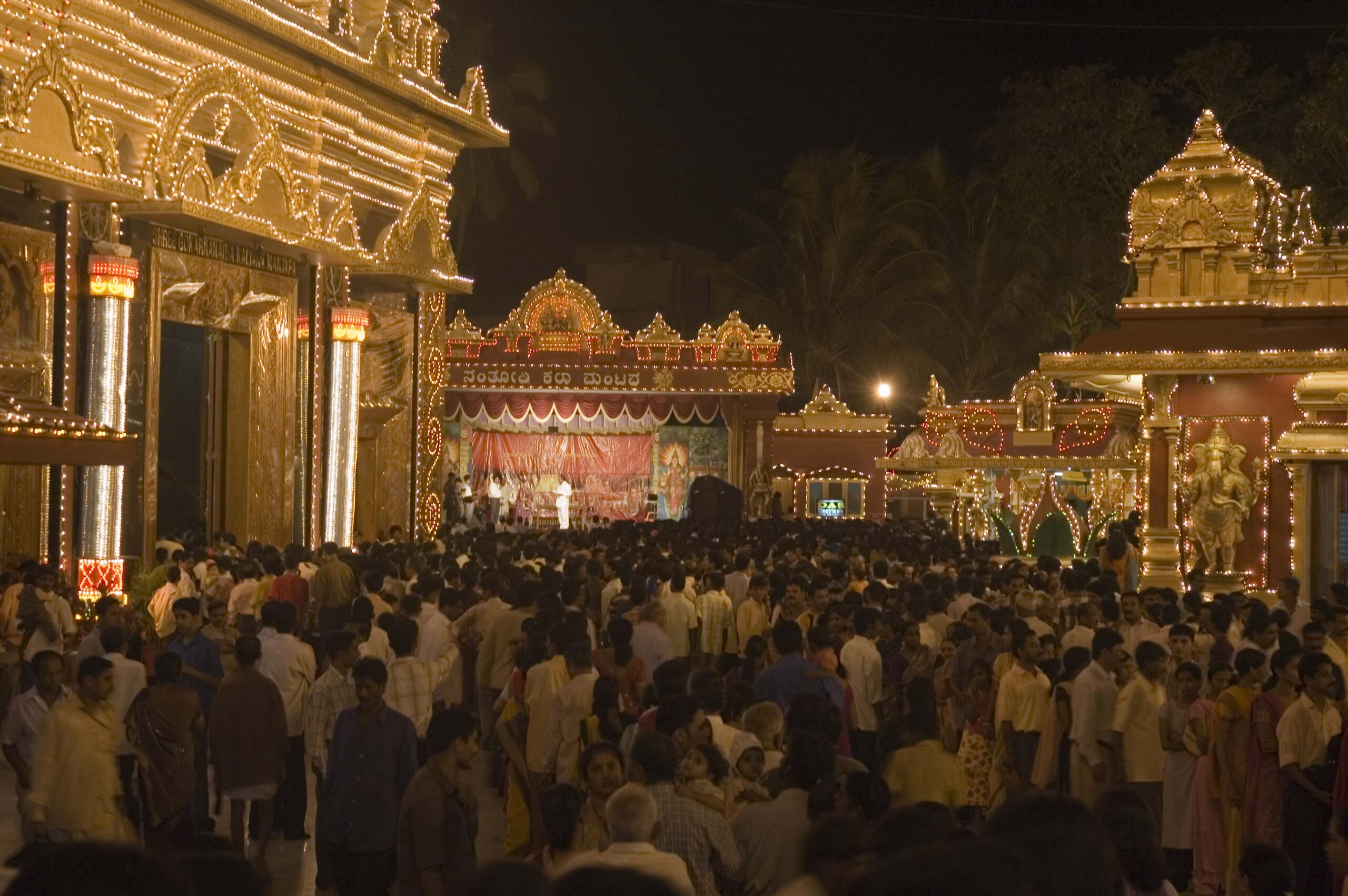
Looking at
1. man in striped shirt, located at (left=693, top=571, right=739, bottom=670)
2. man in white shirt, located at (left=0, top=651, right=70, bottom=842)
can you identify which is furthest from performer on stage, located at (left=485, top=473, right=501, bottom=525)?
man in white shirt, located at (left=0, top=651, right=70, bottom=842)

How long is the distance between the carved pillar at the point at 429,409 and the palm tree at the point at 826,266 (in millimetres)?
22442

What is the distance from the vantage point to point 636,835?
5719mm

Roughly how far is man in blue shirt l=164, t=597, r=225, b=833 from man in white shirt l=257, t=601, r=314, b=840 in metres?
0.28

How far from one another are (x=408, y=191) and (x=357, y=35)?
8.58 ft

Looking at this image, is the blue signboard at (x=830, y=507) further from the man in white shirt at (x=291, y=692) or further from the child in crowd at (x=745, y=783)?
the child in crowd at (x=745, y=783)

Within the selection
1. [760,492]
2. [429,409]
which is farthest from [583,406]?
[429,409]

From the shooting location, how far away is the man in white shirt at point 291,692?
10.4 m

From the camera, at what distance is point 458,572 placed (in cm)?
1516

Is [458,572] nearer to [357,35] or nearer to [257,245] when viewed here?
[257,245]

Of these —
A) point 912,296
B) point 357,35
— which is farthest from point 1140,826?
point 912,296

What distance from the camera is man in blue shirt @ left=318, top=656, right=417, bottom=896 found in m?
7.94

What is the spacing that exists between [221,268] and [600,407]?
744 inches

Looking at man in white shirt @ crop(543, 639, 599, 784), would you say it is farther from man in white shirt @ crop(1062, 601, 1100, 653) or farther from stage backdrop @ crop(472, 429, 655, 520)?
stage backdrop @ crop(472, 429, 655, 520)

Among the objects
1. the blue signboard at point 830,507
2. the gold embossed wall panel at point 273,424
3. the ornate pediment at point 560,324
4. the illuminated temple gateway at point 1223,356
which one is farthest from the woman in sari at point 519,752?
the blue signboard at point 830,507
